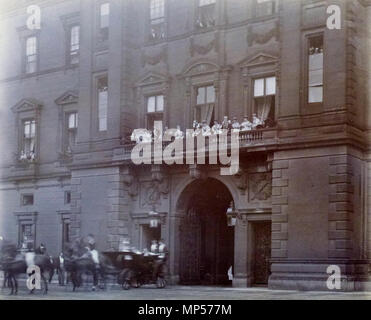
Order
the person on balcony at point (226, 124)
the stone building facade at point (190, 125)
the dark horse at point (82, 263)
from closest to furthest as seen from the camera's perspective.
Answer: the dark horse at point (82, 263)
the stone building facade at point (190, 125)
the person on balcony at point (226, 124)

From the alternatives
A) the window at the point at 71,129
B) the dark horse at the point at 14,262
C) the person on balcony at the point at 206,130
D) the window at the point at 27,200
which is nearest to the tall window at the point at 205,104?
the person on balcony at the point at 206,130

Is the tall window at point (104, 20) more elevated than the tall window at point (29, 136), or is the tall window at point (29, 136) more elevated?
the tall window at point (104, 20)

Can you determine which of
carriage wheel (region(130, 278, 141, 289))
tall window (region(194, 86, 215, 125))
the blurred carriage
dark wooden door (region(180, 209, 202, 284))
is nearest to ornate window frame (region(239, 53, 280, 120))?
tall window (region(194, 86, 215, 125))

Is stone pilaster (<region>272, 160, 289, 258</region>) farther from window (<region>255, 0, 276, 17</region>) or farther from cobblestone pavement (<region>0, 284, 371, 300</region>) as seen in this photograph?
window (<region>255, 0, 276, 17</region>)

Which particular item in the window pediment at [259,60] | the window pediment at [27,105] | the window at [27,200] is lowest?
the window at [27,200]

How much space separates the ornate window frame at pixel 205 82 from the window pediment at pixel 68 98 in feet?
23.3

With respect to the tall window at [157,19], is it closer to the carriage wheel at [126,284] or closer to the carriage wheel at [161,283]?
the carriage wheel at [161,283]

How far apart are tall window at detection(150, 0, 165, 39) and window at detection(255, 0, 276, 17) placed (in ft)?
15.8

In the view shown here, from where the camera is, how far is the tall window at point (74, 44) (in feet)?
121

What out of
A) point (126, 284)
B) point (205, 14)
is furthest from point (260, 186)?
point (205, 14)

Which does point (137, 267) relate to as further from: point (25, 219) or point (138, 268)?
point (25, 219)

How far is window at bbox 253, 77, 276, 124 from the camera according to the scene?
95.6 ft
